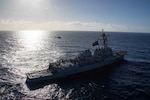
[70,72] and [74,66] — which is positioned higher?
[74,66]

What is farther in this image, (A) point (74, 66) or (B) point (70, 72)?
(A) point (74, 66)

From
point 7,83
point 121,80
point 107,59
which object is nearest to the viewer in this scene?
point 7,83

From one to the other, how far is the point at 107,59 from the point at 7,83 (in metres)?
38.1

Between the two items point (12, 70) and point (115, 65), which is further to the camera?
point (115, 65)

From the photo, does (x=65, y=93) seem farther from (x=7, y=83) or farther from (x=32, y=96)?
(x=7, y=83)

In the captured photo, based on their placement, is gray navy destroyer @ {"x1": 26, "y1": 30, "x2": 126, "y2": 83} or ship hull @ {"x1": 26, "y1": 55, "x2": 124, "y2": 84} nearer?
ship hull @ {"x1": 26, "y1": 55, "x2": 124, "y2": 84}

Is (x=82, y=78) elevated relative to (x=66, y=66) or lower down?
lower down

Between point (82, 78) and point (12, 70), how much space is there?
26025 millimetres

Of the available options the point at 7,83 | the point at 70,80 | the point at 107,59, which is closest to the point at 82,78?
the point at 70,80

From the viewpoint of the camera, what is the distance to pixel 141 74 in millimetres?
53438

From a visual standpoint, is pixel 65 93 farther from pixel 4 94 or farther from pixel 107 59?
pixel 107 59

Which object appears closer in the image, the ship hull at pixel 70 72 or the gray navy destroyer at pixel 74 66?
the ship hull at pixel 70 72

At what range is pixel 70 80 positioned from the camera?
49562mm

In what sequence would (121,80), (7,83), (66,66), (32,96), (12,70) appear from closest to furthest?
1. (32,96)
2. (7,83)
3. (121,80)
4. (66,66)
5. (12,70)
